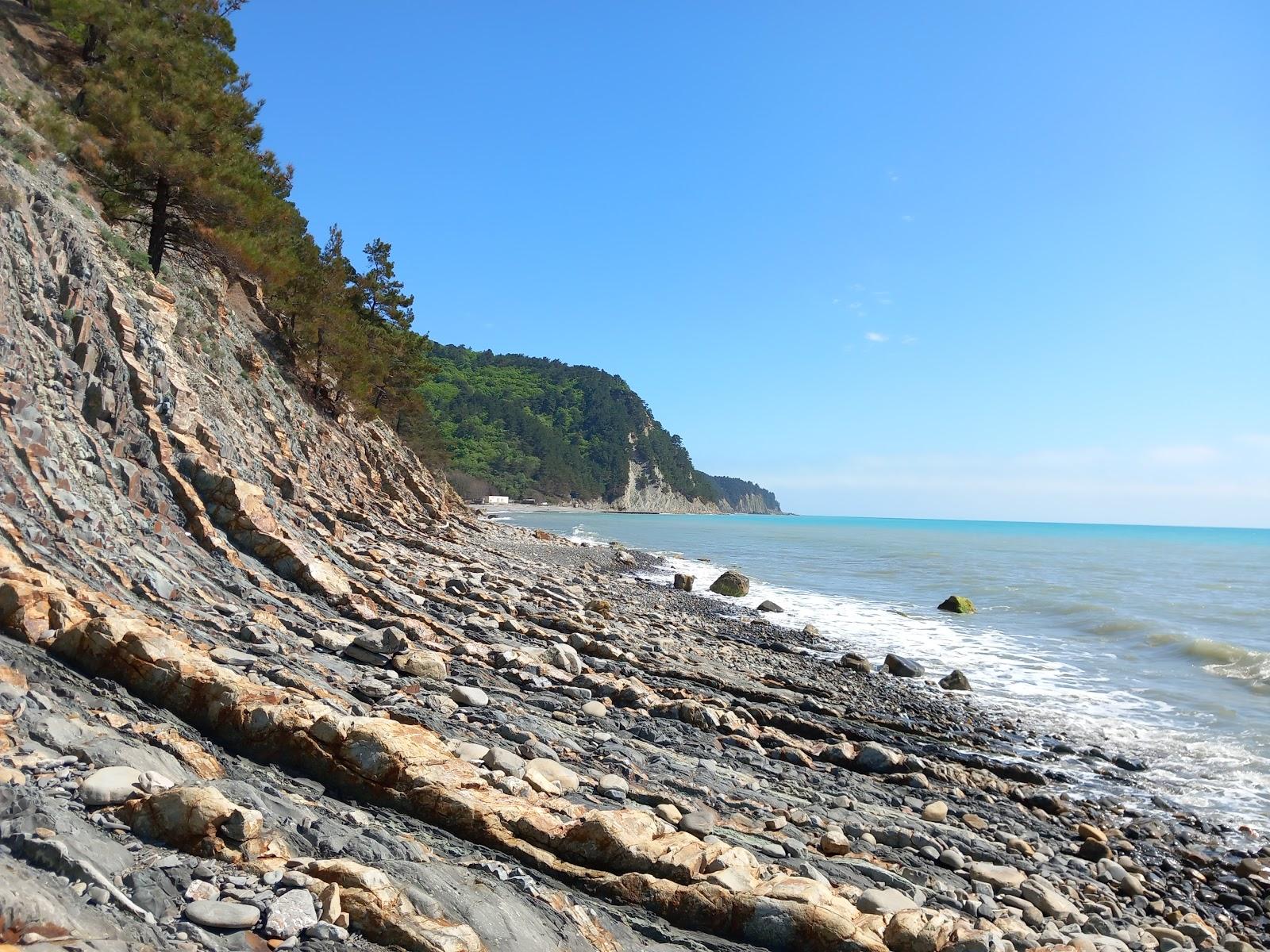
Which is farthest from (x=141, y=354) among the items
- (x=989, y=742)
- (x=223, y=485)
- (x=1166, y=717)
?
(x=1166, y=717)

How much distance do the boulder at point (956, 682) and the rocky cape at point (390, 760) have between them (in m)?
0.89

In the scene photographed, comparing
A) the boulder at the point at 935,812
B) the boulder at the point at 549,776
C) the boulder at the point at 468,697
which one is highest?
the boulder at the point at 468,697

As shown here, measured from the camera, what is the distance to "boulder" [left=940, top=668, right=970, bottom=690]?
17938 mm

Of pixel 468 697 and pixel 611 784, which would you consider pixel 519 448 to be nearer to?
pixel 468 697

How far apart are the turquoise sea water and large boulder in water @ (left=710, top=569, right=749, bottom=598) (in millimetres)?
856

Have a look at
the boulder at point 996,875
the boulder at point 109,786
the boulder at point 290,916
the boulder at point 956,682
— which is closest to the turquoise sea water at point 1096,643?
the boulder at point 956,682

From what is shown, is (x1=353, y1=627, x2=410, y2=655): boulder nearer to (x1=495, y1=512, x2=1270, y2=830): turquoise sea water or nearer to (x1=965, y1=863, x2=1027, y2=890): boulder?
(x1=965, y1=863, x2=1027, y2=890): boulder

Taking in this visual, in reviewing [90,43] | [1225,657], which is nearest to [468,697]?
[1225,657]

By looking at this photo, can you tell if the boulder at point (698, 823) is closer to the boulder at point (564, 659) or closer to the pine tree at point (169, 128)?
the boulder at point (564, 659)

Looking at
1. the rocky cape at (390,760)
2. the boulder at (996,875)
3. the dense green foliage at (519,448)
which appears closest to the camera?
the rocky cape at (390,760)

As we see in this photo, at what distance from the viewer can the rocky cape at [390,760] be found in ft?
15.1

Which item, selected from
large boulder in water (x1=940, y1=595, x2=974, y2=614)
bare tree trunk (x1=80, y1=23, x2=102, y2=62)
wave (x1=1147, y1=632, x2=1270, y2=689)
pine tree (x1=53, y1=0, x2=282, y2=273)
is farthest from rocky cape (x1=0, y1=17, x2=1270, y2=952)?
large boulder in water (x1=940, y1=595, x2=974, y2=614)

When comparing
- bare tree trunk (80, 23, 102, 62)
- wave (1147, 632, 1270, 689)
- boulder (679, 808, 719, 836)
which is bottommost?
wave (1147, 632, 1270, 689)

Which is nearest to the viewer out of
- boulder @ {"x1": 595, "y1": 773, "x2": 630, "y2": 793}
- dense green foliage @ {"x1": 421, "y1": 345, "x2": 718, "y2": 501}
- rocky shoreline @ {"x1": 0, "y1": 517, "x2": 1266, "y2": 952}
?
rocky shoreline @ {"x1": 0, "y1": 517, "x2": 1266, "y2": 952}
